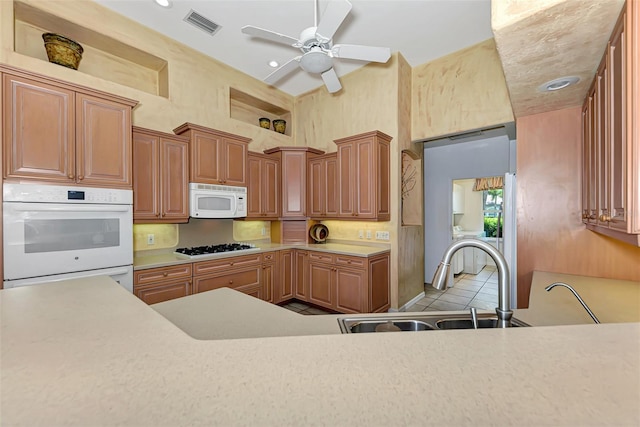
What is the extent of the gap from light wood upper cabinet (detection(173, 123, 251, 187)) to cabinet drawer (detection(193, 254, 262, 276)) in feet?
3.28

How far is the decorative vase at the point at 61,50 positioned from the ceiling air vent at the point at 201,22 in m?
1.16

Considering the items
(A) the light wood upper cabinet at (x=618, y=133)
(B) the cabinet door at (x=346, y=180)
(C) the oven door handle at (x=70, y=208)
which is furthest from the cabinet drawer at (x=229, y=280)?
(A) the light wood upper cabinet at (x=618, y=133)

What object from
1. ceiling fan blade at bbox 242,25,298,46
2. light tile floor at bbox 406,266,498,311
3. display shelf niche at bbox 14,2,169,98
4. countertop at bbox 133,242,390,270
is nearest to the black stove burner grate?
countertop at bbox 133,242,390,270

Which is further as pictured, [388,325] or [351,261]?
[351,261]

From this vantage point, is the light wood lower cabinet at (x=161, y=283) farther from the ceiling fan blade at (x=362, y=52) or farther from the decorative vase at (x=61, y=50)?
the ceiling fan blade at (x=362, y=52)

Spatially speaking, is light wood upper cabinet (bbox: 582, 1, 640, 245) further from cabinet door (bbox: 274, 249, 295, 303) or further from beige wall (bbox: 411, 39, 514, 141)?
cabinet door (bbox: 274, 249, 295, 303)

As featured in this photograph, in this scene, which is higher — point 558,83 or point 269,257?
point 558,83

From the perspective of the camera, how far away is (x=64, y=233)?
2164 mm

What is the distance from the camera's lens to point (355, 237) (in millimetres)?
4148

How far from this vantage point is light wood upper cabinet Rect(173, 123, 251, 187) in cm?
327

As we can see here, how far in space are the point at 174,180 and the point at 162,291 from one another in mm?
1246

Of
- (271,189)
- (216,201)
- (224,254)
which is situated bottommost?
(224,254)

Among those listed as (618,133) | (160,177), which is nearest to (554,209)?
(618,133)

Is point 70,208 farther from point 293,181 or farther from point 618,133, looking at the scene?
point 618,133
